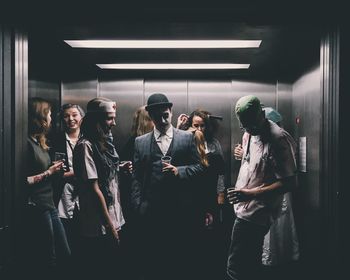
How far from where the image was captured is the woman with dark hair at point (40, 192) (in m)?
3.92

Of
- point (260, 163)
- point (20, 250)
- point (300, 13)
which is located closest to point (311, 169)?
point (260, 163)

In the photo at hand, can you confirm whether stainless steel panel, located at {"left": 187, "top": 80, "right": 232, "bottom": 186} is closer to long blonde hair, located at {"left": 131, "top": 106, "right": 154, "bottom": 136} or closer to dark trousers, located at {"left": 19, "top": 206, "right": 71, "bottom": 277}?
long blonde hair, located at {"left": 131, "top": 106, "right": 154, "bottom": 136}

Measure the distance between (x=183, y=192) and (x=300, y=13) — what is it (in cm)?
183

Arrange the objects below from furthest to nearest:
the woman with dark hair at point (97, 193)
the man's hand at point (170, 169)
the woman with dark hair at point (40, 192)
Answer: the woman with dark hair at point (40, 192), the man's hand at point (170, 169), the woman with dark hair at point (97, 193)

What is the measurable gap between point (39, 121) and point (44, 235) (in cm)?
112

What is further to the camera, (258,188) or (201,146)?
(201,146)

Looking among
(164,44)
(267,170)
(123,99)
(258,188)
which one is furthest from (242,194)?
(123,99)

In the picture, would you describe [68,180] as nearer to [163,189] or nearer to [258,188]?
[163,189]

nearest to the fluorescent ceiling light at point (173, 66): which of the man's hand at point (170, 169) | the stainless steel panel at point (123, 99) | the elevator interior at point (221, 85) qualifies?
the elevator interior at point (221, 85)

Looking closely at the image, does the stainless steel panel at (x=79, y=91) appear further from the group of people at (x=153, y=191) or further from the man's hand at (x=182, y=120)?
the group of people at (x=153, y=191)

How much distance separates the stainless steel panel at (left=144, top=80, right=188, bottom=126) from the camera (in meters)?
6.17

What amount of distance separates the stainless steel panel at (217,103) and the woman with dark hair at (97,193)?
8.84 ft

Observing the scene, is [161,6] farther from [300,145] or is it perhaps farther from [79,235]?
[300,145]

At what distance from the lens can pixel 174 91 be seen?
6.20m
